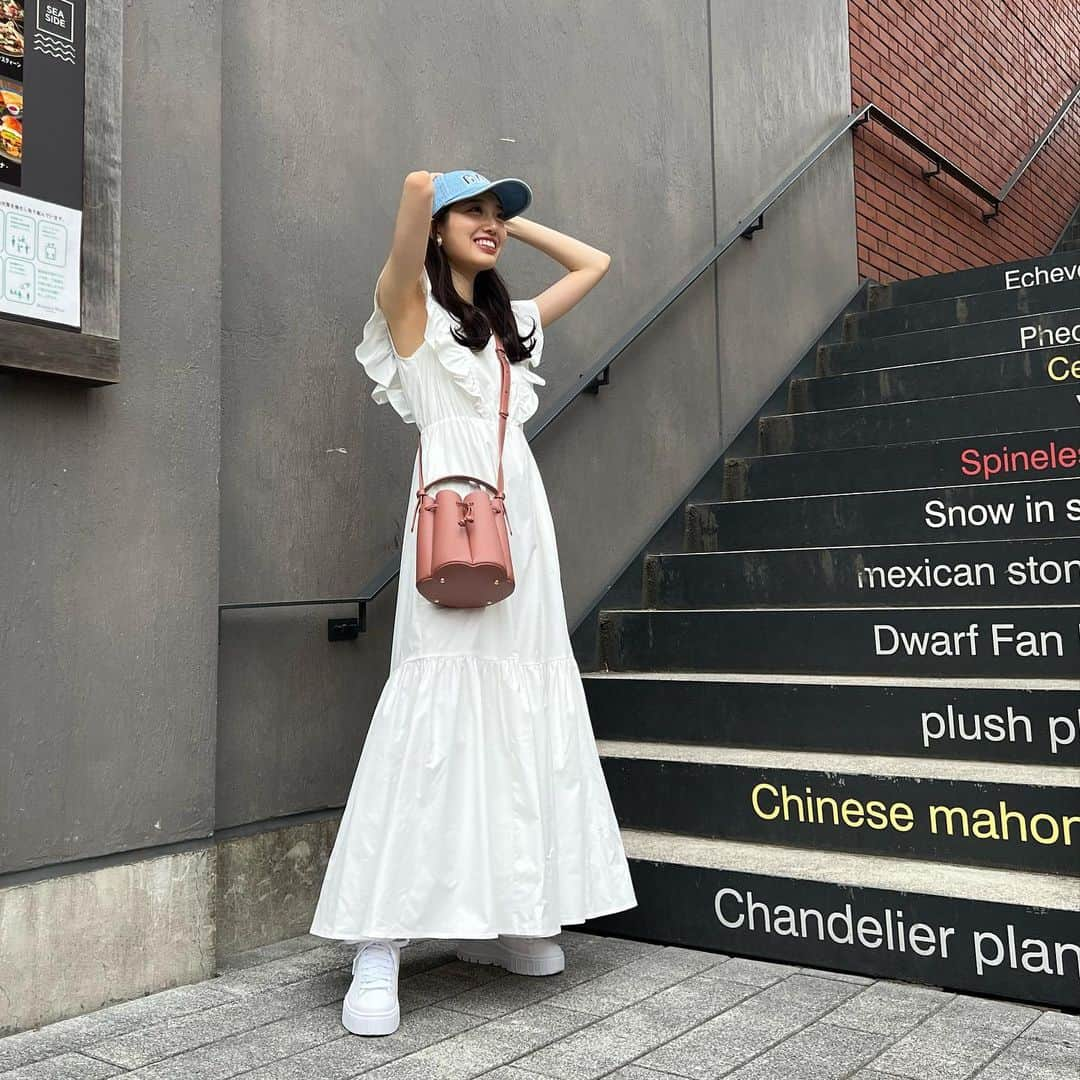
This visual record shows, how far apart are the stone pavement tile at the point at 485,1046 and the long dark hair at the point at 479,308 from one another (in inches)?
59.2

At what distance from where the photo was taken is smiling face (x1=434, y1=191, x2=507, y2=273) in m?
2.76

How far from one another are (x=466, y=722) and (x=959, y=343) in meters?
3.68

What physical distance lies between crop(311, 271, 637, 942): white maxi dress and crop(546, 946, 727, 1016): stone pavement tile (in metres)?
0.17

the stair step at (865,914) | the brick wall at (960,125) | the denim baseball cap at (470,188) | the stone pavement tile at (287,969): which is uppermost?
the brick wall at (960,125)

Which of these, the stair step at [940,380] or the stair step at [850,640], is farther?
the stair step at [940,380]

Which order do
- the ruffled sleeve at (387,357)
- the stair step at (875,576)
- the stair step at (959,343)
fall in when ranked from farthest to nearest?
the stair step at (959,343), the stair step at (875,576), the ruffled sleeve at (387,357)

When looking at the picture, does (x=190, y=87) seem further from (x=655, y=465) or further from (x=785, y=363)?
(x=785, y=363)

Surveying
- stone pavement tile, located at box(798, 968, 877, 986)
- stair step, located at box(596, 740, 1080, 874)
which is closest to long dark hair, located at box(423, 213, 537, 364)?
stair step, located at box(596, 740, 1080, 874)

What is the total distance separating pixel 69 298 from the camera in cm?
251

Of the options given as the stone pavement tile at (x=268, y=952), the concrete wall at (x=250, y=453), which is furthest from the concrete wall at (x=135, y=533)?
the stone pavement tile at (x=268, y=952)

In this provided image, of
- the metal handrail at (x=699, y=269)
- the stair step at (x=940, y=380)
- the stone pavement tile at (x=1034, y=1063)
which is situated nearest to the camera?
the stone pavement tile at (x=1034, y=1063)

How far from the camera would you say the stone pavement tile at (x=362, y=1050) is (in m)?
2.17

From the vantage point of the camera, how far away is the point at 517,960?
9.07ft

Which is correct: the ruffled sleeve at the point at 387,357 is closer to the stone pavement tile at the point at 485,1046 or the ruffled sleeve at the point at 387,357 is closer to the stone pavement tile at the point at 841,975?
the stone pavement tile at the point at 485,1046
